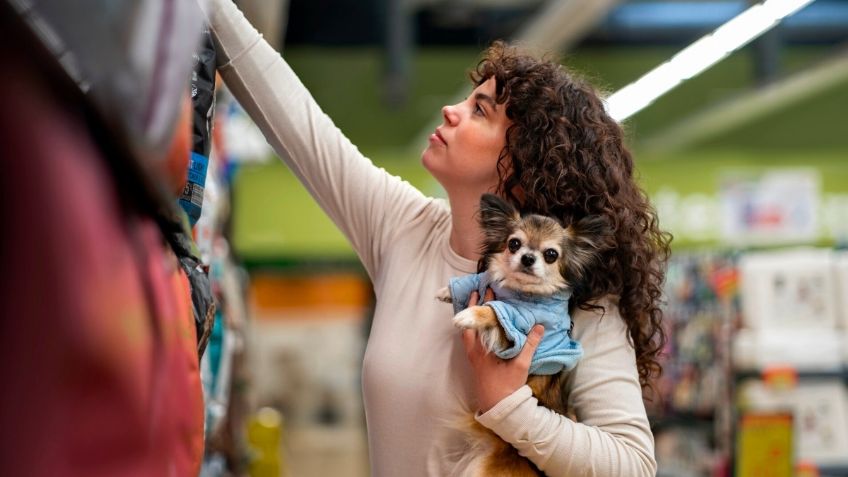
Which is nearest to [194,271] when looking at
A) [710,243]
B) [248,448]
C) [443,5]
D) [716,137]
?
[248,448]

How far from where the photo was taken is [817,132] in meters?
12.7

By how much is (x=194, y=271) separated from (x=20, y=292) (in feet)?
2.10

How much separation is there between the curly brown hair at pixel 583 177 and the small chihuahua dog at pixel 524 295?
0.16 ft

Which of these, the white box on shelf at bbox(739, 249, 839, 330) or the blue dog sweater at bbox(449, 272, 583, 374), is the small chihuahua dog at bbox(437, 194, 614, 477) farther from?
the white box on shelf at bbox(739, 249, 839, 330)

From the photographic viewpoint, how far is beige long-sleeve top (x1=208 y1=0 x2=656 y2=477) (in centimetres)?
162

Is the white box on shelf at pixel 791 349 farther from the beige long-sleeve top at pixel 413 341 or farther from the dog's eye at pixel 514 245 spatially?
the dog's eye at pixel 514 245

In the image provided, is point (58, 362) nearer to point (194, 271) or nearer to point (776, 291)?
point (194, 271)

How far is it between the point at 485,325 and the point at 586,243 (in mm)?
226

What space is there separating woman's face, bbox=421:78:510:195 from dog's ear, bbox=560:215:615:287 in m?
0.22

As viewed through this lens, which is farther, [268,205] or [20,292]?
[268,205]

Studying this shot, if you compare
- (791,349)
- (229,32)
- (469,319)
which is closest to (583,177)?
(469,319)

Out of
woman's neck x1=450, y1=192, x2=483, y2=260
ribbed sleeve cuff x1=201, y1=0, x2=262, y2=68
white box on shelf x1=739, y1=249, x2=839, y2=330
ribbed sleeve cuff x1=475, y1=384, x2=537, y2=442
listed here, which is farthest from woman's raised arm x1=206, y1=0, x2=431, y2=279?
white box on shelf x1=739, y1=249, x2=839, y2=330

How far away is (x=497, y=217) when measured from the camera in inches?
68.1

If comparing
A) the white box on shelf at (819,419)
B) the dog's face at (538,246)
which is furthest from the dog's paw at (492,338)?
the white box on shelf at (819,419)
